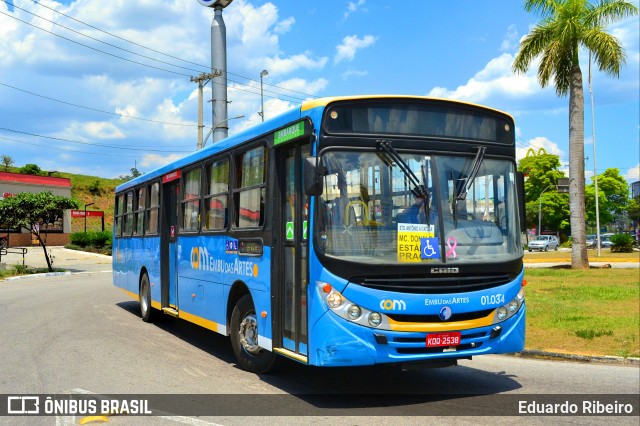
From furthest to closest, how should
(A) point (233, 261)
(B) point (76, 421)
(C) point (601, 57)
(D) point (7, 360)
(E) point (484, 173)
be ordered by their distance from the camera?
(C) point (601, 57), (D) point (7, 360), (A) point (233, 261), (E) point (484, 173), (B) point (76, 421)

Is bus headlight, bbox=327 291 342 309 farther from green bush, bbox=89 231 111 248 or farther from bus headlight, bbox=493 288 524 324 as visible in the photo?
green bush, bbox=89 231 111 248

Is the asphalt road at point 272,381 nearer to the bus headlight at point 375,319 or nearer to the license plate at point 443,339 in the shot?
the license plate at point 443,339

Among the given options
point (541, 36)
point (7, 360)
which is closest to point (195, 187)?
point (7, 360)

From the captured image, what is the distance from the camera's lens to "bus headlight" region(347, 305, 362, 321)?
20.7 ft

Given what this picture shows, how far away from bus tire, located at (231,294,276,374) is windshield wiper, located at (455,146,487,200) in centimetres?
299

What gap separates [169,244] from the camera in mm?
11914

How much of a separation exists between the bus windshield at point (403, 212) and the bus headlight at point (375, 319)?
20.6 inches

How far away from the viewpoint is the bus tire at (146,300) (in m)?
13.5

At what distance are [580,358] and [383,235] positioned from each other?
4513mm

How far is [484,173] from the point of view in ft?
23.6

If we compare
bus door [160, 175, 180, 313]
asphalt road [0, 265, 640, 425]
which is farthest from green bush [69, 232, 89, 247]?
bus door [160, 175, 180, 313]

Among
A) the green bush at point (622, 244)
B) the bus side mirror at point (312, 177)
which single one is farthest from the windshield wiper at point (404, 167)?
the green bush at point (622, 244)

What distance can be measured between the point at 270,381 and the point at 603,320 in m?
6.81

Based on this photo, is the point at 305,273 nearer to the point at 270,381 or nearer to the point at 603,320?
the point at 270,381
